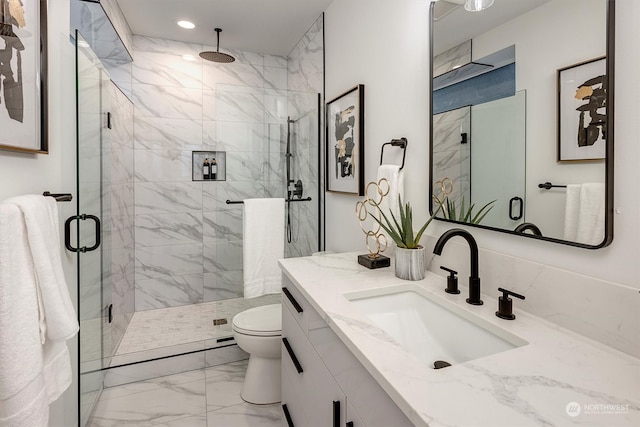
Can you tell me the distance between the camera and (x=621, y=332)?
80 cm

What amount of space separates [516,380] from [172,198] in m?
2.80

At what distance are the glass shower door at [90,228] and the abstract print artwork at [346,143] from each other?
4.51 ft

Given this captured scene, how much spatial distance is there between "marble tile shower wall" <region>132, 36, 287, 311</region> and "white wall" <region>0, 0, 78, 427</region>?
2.90ft

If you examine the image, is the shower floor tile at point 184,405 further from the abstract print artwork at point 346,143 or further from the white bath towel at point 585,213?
the white bath towel at point 585,213

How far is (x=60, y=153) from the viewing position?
144cm

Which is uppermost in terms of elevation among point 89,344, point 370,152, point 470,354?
point 370,152

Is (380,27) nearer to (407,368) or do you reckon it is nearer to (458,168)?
(458,168)

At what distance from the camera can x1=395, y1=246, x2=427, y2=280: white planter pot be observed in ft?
4.36

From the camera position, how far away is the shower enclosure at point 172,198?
190cm

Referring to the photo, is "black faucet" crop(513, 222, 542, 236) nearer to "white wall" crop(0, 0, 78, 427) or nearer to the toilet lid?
the toilet lid

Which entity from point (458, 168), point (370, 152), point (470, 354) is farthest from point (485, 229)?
point (370, 152)

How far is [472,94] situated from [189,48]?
2812 millimetres

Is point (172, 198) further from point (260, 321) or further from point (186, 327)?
point (260, 321)

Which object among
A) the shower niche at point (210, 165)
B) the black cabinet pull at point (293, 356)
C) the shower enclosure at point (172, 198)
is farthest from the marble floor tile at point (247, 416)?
the shower niche at point (210, 165)
